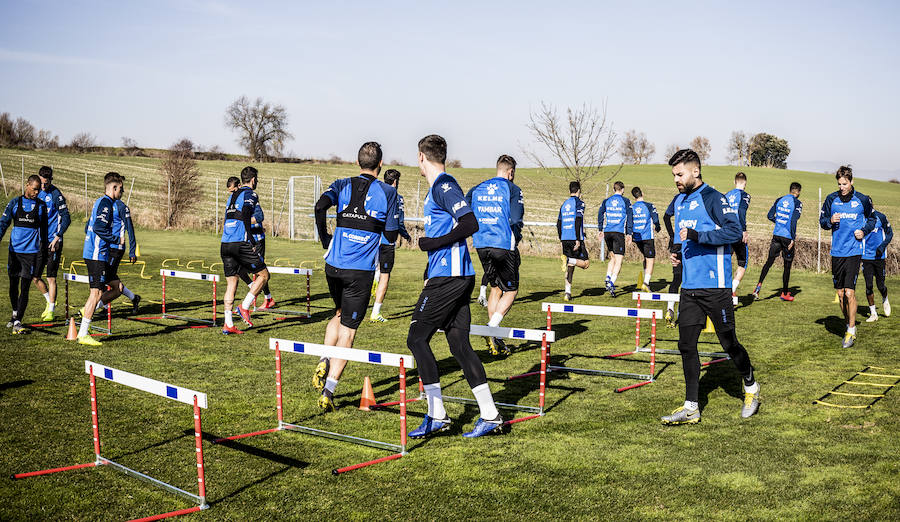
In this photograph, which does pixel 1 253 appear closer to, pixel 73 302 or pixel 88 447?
pixel 73 302

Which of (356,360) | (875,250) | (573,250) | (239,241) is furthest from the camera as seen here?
(573,250)

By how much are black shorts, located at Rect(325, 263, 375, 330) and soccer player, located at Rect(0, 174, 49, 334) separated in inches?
245

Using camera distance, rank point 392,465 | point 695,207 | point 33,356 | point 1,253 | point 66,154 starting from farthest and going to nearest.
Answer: point 66,154, point 1,253, point 33,356, point 695,207, point 392,465

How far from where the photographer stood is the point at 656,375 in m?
8.08

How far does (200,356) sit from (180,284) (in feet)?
26.5

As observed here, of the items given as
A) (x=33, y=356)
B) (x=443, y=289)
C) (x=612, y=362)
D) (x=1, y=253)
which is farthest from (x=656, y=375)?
(x=1, y=253)

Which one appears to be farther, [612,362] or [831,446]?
[612,362]

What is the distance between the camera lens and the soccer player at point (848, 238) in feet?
31.4

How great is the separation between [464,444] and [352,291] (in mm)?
1785

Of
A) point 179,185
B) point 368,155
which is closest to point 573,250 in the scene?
point 368,155

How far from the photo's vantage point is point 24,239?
34.0 feet

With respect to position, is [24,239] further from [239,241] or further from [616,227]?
[616,227]

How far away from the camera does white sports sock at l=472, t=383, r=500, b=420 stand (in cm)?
560

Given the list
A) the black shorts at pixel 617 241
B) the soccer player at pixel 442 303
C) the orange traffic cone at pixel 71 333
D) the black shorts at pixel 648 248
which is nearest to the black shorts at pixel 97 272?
the orange traffic cone at pixel 71 333
